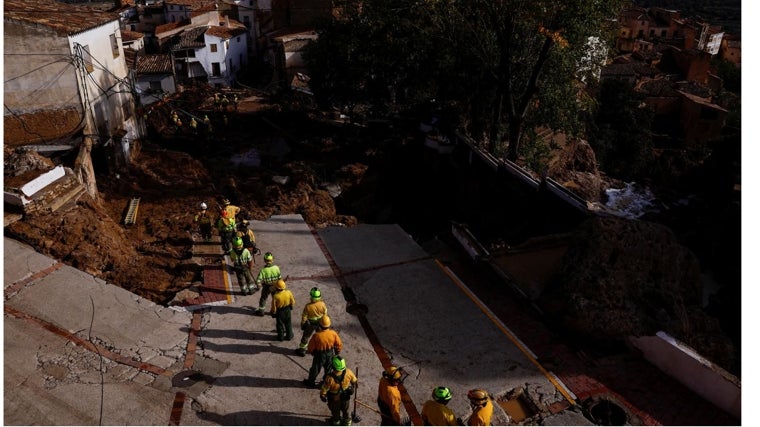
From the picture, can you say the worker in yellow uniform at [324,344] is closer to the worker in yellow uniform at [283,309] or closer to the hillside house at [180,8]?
the worker in yellow uniform at [283,309]

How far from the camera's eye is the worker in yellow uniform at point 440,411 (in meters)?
6.55

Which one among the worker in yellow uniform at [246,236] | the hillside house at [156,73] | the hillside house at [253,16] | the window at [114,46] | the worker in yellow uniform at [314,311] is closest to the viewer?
the worker in yellow uniform at [314,311]

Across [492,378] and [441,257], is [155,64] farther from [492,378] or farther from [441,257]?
[492,378]

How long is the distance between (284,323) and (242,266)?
202 cm

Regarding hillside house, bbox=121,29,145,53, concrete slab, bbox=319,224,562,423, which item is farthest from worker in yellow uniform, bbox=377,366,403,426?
hillside house, bbox=121,29,145,53

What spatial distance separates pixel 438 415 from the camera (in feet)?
21.8

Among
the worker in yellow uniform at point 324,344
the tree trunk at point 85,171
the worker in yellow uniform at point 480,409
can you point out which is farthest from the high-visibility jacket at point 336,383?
the tree trunk at point 85,171

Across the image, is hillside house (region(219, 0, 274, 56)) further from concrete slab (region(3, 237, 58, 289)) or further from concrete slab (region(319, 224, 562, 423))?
concrete slab (region(3, 237, 58, 289))

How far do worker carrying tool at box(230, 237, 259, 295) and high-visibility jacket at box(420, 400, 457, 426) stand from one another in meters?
5.62

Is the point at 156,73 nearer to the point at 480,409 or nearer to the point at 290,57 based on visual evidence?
the point at 290,57

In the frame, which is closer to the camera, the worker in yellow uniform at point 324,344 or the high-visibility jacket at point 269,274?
the worker in yellow uniform at point 324,344

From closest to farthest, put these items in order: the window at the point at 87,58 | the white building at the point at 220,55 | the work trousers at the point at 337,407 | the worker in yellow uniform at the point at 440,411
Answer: the worker in yellow uniform at the point at 440,411
the work trousers at the point at 337,407
the window at the point at 87,58
the white building at the point at 220,55

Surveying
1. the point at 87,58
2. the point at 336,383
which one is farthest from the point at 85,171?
the point at 336,383

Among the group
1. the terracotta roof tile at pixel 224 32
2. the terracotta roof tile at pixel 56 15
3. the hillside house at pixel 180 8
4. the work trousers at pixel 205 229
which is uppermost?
the terracotta roof tile at pixel 56 15
